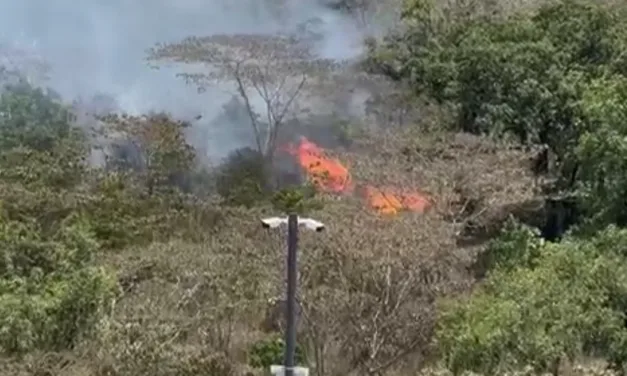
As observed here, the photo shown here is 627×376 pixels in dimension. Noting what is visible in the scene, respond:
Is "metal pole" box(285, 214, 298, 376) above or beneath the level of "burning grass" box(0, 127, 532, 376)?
beneath

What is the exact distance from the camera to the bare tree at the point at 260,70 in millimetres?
21000

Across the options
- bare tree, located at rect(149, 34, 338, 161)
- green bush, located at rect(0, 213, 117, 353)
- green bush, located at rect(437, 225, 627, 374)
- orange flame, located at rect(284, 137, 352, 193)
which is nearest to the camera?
green bush, located at rect(437, 225, 627, 374)

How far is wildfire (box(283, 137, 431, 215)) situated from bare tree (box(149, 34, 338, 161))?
1.57 metres

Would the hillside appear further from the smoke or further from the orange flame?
the smoke

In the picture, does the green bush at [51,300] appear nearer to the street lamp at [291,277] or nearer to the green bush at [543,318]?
the green bush at [543,318]

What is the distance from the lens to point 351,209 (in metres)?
13.7

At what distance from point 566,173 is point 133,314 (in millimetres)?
8403

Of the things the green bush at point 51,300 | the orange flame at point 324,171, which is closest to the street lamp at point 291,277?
the green bush at point 51,300

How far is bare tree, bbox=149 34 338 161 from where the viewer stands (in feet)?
68.9

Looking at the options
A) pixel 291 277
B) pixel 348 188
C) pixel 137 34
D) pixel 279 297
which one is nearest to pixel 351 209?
pixel 348 188

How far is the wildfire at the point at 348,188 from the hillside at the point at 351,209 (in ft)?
0.13

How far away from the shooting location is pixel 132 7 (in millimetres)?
28281

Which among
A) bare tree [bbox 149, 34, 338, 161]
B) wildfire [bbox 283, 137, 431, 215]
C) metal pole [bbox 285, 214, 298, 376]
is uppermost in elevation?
bare tree [bbox 149, 34, 338, 161]

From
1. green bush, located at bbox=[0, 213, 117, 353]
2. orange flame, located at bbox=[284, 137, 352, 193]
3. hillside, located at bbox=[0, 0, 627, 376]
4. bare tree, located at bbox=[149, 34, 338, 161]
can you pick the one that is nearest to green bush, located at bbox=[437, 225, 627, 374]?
hillside, located at bbox=[0, 0, 627, 376]
